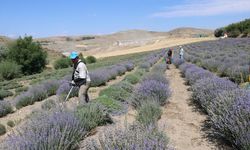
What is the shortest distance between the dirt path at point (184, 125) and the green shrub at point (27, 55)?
44.6 m

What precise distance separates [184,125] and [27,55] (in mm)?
48692

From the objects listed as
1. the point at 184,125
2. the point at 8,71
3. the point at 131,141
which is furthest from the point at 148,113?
the point at 8,71

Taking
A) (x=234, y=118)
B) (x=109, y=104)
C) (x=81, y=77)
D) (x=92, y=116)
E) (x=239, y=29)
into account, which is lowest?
(x=239, y=29)

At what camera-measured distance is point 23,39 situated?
56156 mm

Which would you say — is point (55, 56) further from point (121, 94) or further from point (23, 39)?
point (121, 94)

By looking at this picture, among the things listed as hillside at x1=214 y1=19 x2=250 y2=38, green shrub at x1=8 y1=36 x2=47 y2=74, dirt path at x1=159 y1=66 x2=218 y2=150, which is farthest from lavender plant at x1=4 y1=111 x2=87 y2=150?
hillside at x1=214 y1=19 x2=250 y2=38

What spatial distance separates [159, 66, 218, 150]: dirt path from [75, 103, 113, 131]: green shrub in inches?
50.8

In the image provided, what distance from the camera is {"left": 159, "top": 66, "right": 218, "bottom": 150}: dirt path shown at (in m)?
6.64

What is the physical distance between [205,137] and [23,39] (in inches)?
2070

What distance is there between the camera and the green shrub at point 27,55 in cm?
5391

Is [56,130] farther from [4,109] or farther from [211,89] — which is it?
[4,109]

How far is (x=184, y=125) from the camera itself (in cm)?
826

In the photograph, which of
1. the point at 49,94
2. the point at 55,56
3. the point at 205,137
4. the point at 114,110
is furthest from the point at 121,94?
the point at 55,56

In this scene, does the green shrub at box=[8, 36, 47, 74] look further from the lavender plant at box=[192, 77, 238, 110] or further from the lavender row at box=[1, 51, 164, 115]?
the lavender plant at box=[192, 77, 238, 110]
